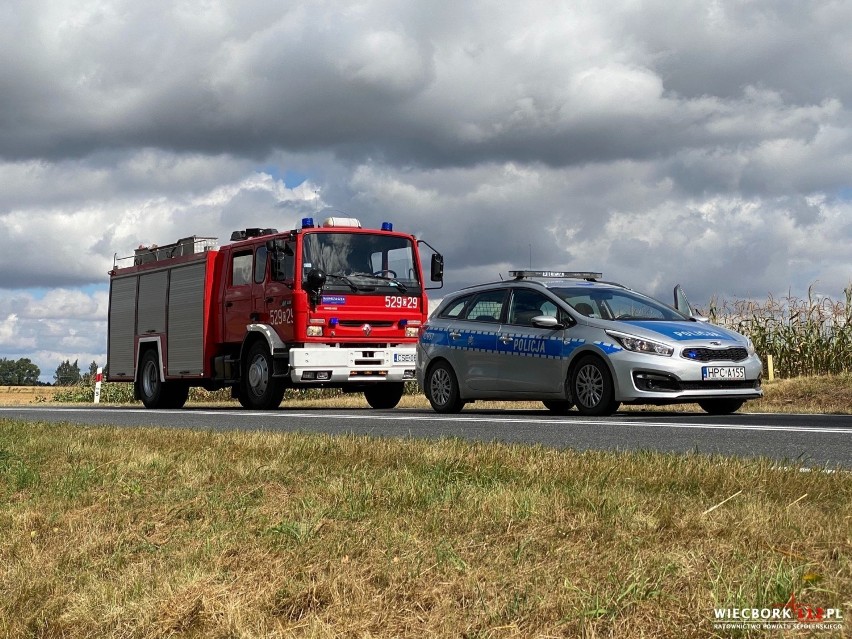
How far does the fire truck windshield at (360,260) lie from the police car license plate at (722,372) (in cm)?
672

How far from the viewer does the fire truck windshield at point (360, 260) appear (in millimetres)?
17922

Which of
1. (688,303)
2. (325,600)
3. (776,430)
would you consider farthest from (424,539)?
(688,303)

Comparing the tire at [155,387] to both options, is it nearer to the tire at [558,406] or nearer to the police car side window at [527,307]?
the tire at [558,406]

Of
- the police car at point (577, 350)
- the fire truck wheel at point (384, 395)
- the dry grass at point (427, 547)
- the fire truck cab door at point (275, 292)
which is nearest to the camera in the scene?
the dry grass at point (427, 547)

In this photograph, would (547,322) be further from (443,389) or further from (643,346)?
(443,389)

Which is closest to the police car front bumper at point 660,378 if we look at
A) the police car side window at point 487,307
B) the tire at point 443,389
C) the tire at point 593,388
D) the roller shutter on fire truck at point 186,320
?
the tire at point 593,388

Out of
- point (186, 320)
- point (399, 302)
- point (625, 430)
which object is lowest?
point (625, 430)

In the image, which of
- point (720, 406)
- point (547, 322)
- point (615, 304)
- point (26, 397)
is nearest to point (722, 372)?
point (720, 406)

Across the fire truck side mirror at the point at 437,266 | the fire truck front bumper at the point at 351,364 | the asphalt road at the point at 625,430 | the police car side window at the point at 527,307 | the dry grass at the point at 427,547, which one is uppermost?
the fire truck side mirror at the point at 437,266

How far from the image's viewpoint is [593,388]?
1350 centimetres

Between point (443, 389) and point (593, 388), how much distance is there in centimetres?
271

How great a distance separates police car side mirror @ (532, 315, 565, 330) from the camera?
13.7 m

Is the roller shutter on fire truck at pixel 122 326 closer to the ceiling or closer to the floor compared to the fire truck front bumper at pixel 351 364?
closer to the ceiling

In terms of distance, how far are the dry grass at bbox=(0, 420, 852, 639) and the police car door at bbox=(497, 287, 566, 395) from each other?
6113 millimetres
